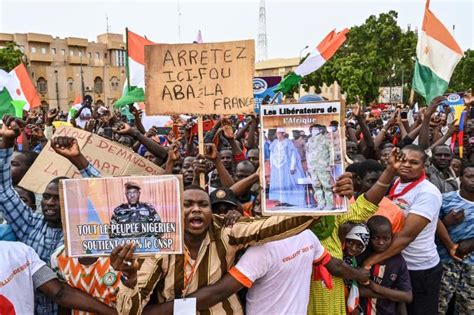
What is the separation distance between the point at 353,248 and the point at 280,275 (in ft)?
2.44

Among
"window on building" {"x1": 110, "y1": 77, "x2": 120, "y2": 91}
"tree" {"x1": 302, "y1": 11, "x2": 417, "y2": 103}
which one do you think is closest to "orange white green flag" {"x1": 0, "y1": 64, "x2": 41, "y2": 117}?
"tree" {"x1": 302, "y1": 11, "x2": 417, "y2": 103}

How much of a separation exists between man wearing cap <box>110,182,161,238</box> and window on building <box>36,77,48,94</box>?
5692cm

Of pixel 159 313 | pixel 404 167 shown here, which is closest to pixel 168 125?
pixel 404 167

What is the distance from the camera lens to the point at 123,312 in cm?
214

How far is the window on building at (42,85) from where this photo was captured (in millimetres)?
53625

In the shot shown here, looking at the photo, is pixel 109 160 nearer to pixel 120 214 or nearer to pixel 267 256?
pixel 120 214

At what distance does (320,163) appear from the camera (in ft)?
7.52

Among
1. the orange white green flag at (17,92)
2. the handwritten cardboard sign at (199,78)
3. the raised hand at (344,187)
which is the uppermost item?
the orange white green flag at (17,92)

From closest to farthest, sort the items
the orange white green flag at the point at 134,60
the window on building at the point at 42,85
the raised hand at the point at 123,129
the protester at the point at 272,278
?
the protester at the point at 272,278 < the raised hand at the point at 123,129 < the orange white green flag at the point at 134,60 < the window on building at the point at 42,85

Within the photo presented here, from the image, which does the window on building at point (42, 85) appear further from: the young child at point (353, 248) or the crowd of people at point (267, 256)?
the young child at point (353, 248)

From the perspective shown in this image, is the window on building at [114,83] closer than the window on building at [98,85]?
No

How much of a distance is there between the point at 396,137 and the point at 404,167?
4372 millimetres

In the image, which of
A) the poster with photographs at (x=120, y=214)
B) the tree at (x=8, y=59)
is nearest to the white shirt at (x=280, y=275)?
the poster with photographs at (x=120, y=214)

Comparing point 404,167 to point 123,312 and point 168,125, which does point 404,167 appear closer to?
point 123,312
